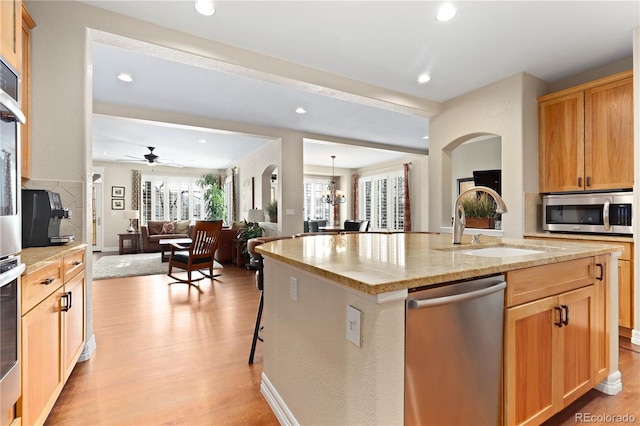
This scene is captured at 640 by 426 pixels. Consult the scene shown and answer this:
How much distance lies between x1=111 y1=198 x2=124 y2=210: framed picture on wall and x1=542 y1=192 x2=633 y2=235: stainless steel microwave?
10076 millimetres

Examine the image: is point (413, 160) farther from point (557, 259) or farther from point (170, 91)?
point (557, 259)

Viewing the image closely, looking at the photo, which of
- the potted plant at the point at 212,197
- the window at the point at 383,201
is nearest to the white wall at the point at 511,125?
the window at the point at 383,201

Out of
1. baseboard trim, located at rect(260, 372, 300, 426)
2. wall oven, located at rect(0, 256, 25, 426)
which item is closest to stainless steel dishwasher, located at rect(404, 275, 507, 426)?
baseboard trim, located at rect(260, 372, 300, 426)

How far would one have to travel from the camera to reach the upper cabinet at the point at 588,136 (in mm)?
2859

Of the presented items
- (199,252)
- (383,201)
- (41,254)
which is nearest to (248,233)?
(199,252)

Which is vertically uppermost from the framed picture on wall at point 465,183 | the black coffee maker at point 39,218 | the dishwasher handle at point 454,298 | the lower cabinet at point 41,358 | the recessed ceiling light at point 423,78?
the recessed ceiling light at point 423,78

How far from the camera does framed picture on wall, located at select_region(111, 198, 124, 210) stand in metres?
9.01

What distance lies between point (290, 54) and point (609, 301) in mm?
3175

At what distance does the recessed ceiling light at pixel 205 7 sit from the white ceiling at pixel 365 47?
2.2 inches

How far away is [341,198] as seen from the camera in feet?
34.4

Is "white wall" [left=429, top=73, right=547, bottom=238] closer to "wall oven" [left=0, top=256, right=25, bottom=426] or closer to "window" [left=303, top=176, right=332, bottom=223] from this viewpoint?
"wall oven" [left=0, top=256, right=25, bottom=426]

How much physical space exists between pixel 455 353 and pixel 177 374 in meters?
1.85

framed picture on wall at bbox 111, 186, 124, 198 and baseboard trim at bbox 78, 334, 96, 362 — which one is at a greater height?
framed picture on wall at bbox 111, 186, 124, 198

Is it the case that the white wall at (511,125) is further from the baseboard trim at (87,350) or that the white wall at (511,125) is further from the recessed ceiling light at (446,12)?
the baseboard trim at (87,350)
